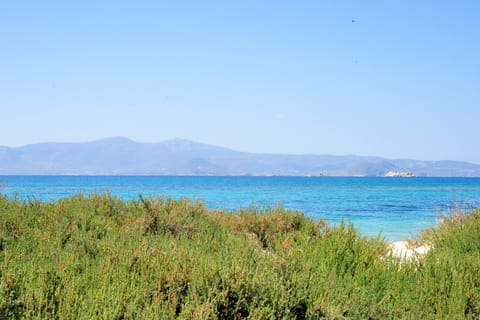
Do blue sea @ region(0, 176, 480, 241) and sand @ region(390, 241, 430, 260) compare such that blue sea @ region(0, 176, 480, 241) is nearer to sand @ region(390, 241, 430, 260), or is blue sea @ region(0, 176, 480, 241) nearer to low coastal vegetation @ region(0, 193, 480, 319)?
sand @ region(390, 241, 430, 260)

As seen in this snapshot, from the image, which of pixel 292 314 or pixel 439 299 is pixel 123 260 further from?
pixel 439 299

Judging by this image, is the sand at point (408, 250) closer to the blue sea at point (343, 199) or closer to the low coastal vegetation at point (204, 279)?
the low coastal vegetation at point (204, 279)

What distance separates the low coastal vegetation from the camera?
463 centimetres

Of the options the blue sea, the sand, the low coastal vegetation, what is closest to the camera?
the low coastal vegetation

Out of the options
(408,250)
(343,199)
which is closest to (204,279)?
(408,250)

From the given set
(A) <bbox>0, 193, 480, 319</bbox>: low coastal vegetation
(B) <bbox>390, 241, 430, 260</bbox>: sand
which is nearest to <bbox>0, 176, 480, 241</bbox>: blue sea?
(B) <bbox>390, 241, 430, 260</bbox>: sand

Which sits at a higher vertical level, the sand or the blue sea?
the sand

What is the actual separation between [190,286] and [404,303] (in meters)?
2.15

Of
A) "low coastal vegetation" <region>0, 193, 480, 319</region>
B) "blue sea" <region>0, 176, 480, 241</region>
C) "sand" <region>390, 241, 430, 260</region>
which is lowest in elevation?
"blue sea" <region>0, 176, 480, 241</region>

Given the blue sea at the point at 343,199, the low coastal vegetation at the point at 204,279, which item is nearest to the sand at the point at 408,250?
the low coastal vegetation at the point at 204,279

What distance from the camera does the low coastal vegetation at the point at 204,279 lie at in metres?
4.63

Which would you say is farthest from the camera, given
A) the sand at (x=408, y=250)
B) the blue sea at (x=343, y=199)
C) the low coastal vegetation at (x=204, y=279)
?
the blue sea at (x=343, y=199)

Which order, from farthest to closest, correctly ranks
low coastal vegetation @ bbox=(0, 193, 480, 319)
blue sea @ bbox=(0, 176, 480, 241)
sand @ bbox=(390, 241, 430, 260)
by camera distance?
blue sea @ bbox=(0, 176, 480, 241)
sand @ bbox=(390, 241, 430, 260)
low coastal vegetation @ bbox=(0, 193, 480, 319)

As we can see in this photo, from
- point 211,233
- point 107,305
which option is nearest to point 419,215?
point 211,233
